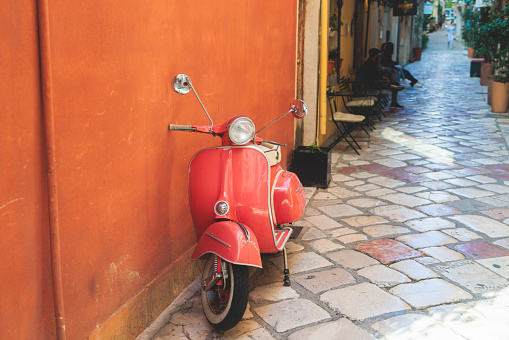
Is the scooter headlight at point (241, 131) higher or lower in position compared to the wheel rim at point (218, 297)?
higher

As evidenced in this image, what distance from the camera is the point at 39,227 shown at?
2.22 m

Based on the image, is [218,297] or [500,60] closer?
[218,297]

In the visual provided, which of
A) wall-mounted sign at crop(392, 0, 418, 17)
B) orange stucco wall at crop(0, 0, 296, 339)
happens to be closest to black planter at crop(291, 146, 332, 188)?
orange stucco wall at crop(0, 0, 296, 339)

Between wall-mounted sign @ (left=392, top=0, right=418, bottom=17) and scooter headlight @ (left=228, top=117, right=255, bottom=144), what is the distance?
16.5 m

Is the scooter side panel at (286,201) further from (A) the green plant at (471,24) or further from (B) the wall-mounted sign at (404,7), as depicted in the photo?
(A) the green plant at (471,24)

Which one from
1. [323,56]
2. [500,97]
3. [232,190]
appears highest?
[323,56]

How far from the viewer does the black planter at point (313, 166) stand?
21.0 feet

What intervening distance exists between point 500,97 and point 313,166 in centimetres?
770

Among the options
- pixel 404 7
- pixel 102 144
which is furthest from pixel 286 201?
pixel 404 7

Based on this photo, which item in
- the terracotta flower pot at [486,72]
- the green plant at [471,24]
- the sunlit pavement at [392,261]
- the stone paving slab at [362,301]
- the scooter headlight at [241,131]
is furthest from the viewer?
the green plant at [471,24]

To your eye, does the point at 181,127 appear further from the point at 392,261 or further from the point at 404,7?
the point at 404,7

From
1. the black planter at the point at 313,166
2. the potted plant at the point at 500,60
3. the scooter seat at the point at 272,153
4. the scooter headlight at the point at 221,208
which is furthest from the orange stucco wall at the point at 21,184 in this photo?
the potted plant at the point at 500,60

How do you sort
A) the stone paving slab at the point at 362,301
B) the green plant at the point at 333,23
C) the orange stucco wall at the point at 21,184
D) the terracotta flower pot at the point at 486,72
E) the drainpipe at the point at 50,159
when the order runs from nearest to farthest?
the orange stucco wall at the point at 21,184
the drainpipe at the point at 50,159
the stone paving slab at the point at 362,301
the green plant at the point at 333,23
the terracotta flower pot at the point at 486,72

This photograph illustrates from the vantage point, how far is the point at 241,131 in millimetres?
3139
